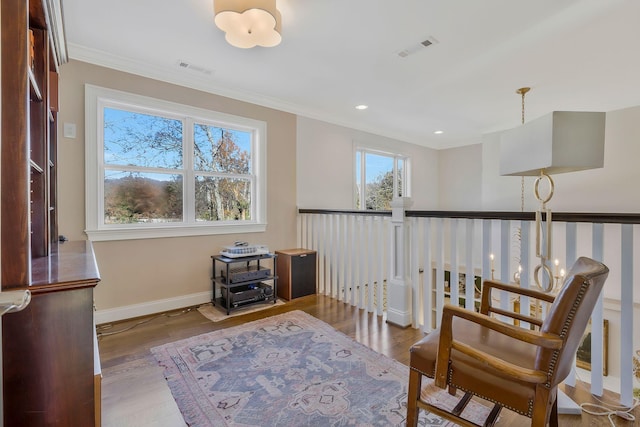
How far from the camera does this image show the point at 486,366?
1175 millimetres

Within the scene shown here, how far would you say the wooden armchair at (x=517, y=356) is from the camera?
1.03 m

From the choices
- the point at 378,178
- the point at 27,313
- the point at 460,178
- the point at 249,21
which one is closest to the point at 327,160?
the point at 378,178

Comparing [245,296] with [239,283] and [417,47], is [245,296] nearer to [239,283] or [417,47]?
[239,283]

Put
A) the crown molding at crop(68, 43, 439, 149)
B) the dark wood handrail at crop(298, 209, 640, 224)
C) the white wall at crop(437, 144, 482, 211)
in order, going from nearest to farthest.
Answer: the dark wood handrail at crop(298, 209, 640, 224) → the crown molding at crop(68, 43, 439, 149) → the white wall at crop(437, 144, 482, 211)

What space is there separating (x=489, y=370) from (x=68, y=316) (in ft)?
5.01

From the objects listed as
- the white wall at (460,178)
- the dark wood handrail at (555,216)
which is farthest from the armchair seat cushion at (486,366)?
the white wall at (460,178)

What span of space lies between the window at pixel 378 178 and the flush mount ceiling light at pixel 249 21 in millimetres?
3072

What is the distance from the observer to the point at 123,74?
2793 mm

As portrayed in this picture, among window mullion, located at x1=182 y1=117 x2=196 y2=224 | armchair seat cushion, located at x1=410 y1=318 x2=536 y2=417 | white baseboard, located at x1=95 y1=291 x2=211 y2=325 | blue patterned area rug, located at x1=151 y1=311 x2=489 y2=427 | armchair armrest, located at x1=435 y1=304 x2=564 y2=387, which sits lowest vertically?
blue patterned area rug, located at x1=151 y1=311 x2=489 y2=427

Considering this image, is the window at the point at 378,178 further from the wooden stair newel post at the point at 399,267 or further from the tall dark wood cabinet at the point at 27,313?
the tall dark wood cabinet at the point at 27,313

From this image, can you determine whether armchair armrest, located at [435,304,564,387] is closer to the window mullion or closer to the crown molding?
the window mullion

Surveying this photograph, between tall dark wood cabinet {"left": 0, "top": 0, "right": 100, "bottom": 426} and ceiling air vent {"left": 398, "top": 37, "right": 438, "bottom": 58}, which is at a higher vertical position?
ceiling air vent {"left": 398, "top": 37, "right": 438, "bottom": 58}

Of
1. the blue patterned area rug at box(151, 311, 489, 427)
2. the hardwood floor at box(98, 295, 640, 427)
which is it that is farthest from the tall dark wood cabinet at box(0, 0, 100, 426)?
the blue patterned area rug at box(151, 311, 489, 427)

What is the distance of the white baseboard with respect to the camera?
271 cm
